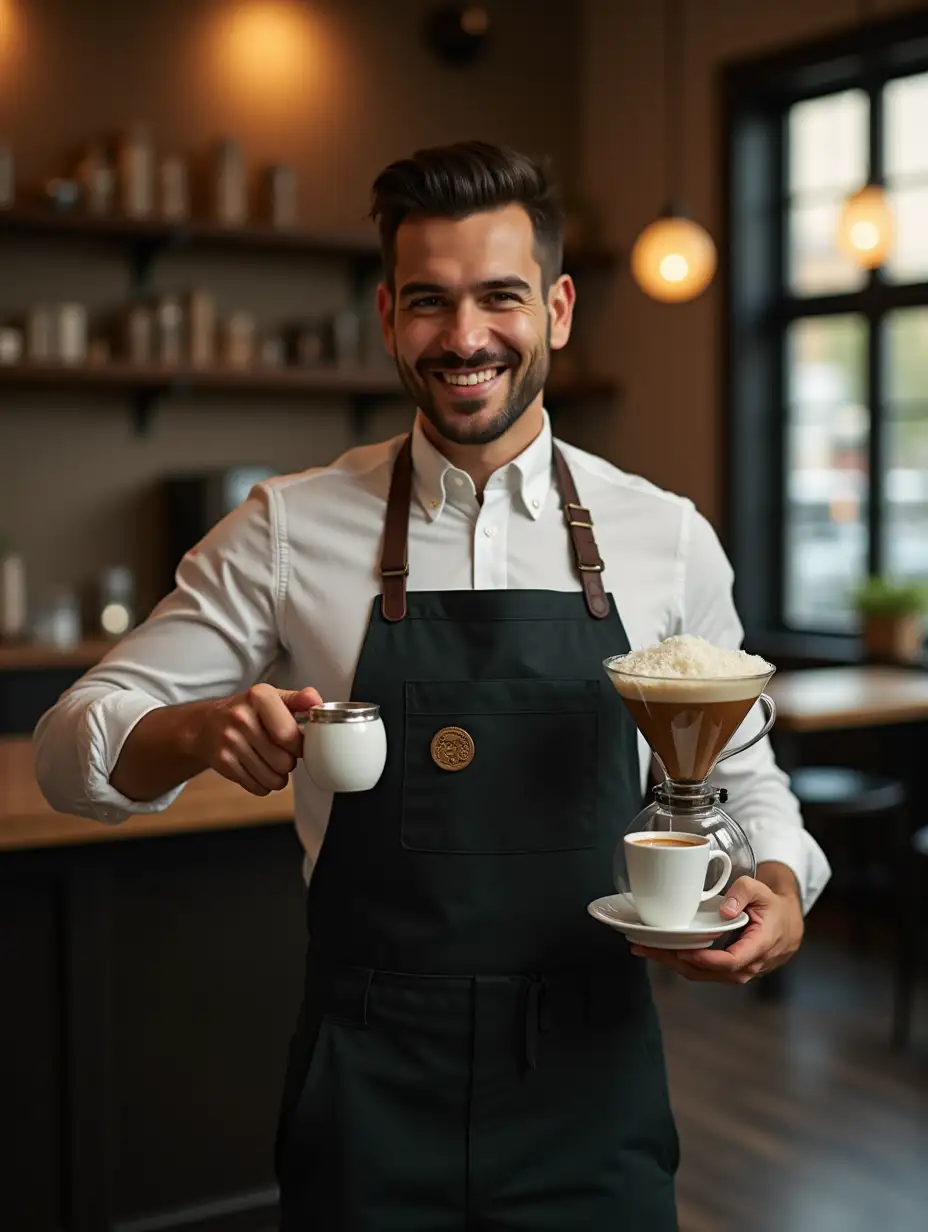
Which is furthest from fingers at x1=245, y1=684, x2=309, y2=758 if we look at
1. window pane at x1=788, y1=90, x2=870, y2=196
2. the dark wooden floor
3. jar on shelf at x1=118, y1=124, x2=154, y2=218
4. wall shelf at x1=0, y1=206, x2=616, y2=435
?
window pane at x1=788, y1=90, x2=870, y2=196

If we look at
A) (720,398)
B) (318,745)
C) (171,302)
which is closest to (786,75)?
(720,398)

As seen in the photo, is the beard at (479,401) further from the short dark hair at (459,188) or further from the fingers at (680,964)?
the fingers at (680,964)

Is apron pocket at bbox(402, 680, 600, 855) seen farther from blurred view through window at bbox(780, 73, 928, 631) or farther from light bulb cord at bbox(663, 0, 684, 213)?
light bulb cord at bbox(663, 0, 684, 213)

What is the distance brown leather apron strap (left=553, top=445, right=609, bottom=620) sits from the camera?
1.68 m

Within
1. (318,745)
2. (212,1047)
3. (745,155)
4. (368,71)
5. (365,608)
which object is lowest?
(212,1047)

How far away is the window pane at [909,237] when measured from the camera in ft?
17.4

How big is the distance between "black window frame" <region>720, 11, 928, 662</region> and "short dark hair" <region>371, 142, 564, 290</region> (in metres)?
4.17

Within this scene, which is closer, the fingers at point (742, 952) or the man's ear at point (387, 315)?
the fingers at point (742, 952)

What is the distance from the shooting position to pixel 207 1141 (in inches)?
113

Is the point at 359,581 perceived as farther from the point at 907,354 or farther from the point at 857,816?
the point at 907,354

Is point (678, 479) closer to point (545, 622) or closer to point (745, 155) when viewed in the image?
point (745, 155)

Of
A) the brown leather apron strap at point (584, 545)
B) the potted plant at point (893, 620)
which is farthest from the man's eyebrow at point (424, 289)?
the potted plant at point (893, 620)

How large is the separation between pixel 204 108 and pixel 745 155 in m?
2.13

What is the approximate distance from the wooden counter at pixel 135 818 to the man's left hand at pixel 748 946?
1.33 metres
